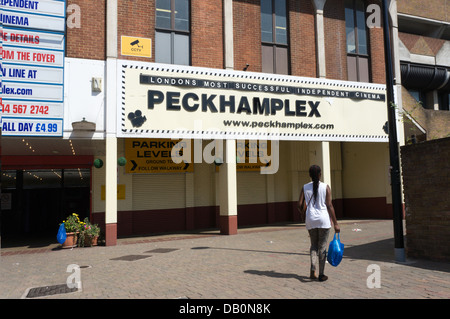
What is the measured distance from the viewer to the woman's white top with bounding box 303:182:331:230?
6168 millimetres

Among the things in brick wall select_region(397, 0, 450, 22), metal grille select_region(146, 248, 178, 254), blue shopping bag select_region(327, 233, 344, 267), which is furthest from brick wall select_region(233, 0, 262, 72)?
brick wall select_region(397, 0, 450, 22)

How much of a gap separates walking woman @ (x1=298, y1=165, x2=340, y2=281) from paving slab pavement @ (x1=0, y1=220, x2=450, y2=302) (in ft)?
1.39

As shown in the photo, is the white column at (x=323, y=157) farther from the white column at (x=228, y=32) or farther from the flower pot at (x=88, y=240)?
the flower pot at (x=88, y=240)

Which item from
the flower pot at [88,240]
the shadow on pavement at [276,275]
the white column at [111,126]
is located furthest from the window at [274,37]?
the shadow on pavement at [276,275]

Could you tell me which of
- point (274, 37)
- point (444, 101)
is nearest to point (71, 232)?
point (274, 37)

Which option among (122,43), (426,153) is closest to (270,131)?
(122,43)

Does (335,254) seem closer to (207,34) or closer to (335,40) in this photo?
(207,34)

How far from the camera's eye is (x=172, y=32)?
14.0 metres

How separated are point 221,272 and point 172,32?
9.93 meters

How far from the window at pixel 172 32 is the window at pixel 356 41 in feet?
26.0

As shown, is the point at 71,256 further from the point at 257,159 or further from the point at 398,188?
the point at 257,159

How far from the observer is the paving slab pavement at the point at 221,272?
5.66 metres

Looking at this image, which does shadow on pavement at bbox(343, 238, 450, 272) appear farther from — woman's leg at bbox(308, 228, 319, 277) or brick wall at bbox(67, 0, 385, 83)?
brick wall at bbox(67, 0, 385, 83)

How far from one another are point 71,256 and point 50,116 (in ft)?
14.8
